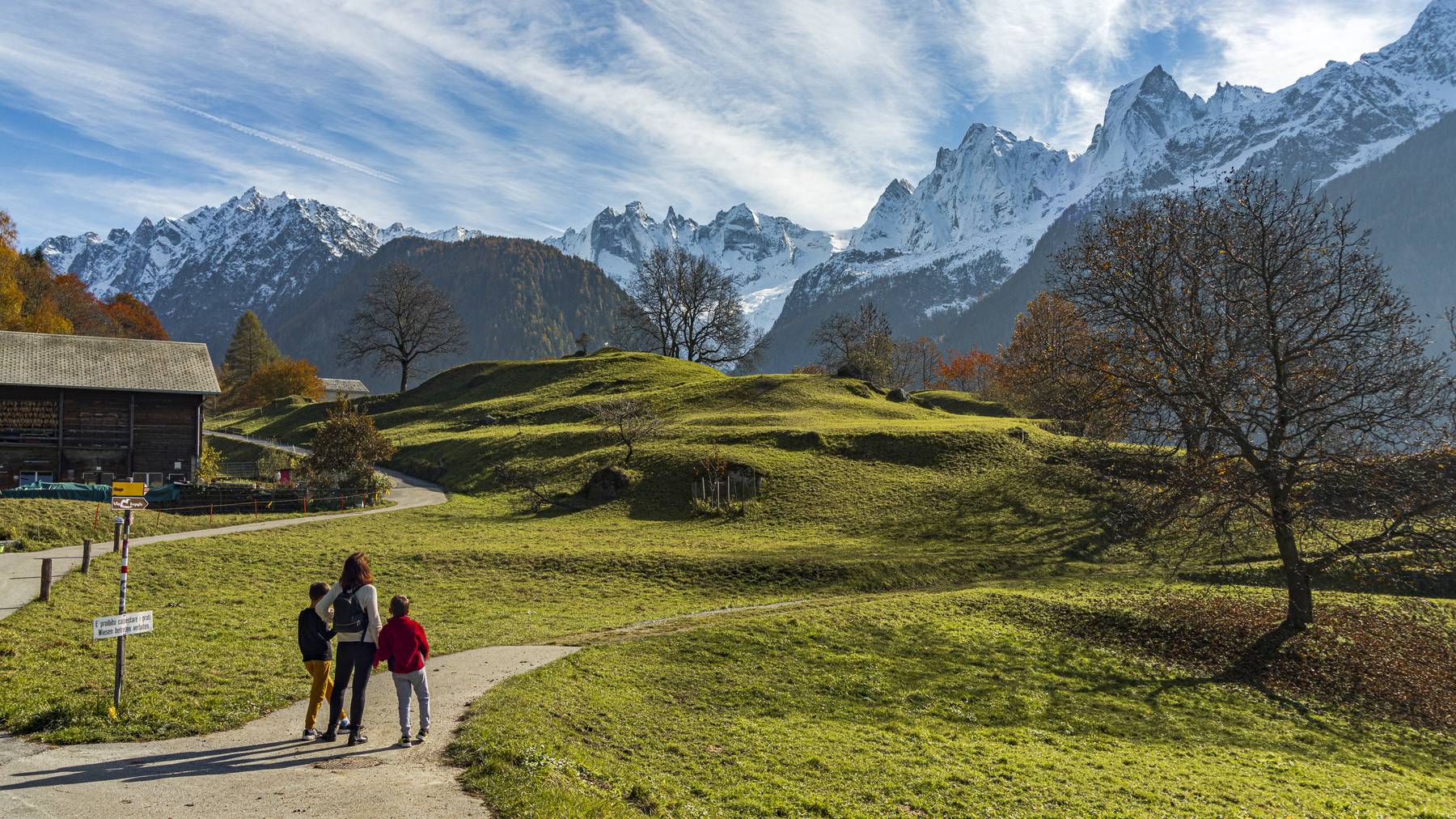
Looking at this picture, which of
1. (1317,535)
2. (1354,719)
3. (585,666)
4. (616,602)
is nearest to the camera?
(585,666)

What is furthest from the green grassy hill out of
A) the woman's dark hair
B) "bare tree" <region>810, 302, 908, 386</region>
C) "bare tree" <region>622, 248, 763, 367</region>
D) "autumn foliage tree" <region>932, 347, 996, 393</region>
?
"autumn foliage tree" <region>932, 347, 996, 393</region>

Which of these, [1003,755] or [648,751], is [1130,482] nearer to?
[1003,755]

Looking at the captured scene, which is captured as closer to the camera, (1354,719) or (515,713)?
(515,713)

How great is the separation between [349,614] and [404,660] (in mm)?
1129

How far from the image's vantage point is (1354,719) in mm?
19062

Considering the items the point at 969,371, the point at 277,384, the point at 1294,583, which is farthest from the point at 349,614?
the point at 277,384

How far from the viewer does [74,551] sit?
94.7 feet

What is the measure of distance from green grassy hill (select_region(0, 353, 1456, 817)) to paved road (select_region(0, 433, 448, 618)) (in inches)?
47.9

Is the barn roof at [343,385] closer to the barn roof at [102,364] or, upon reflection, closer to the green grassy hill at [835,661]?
the barn roof at [102,364]

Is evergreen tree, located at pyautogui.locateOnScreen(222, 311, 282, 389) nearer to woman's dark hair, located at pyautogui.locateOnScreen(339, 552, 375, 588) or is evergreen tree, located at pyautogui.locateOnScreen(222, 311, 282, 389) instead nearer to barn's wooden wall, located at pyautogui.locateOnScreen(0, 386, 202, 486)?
barn's wooden wall, located at pyautogui.locateOnScreen(0, 386, 202, 486)

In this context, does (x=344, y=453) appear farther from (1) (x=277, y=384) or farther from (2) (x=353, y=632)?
(1) (x=277, y=384)

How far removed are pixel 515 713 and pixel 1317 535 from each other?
34991mm

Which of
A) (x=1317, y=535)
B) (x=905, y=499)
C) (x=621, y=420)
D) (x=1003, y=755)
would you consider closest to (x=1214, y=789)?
(x=1003, y=755)

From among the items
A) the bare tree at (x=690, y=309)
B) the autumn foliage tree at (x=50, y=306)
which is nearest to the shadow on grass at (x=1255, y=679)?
the bare tree at (x=690, y=309)
